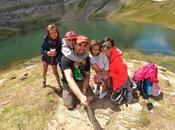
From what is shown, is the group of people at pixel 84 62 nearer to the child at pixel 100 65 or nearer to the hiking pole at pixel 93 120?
the child at pixel 100 65

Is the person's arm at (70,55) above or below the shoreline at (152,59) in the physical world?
above

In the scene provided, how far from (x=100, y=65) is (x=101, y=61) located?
0.84 ft

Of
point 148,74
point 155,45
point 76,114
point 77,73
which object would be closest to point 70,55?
point 77,73

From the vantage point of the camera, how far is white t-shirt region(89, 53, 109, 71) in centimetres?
1750

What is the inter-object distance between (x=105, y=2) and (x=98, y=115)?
171 metres

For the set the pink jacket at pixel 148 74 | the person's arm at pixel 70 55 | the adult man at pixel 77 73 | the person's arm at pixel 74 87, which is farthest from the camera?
the pink jacket at pixel 148 74

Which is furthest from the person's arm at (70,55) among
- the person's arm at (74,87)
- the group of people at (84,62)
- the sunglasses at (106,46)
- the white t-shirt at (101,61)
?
the sunglasses at (106,46)

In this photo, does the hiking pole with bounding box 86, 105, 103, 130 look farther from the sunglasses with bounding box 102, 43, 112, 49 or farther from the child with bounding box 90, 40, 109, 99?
the sunglasses with bounding box 102, 43, 112, 49

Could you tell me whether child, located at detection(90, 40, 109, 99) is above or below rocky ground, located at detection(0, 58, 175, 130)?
above

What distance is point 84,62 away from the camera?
16734 millimetres

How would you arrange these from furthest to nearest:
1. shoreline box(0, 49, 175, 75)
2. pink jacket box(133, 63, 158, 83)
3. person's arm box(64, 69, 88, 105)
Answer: shoreline box(0, 49, 175, 75) → pink jacket box(133, 63, 158, 83) → person's arm box(64, 69, 88, 105)

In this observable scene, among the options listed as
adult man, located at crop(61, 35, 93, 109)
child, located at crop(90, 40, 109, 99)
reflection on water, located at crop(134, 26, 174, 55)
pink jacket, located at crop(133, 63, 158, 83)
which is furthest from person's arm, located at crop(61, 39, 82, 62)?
reflection on water, located at crop(134, 26, 174, 55)

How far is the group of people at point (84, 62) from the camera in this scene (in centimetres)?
1639

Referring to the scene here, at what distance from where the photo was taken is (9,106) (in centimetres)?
1891
